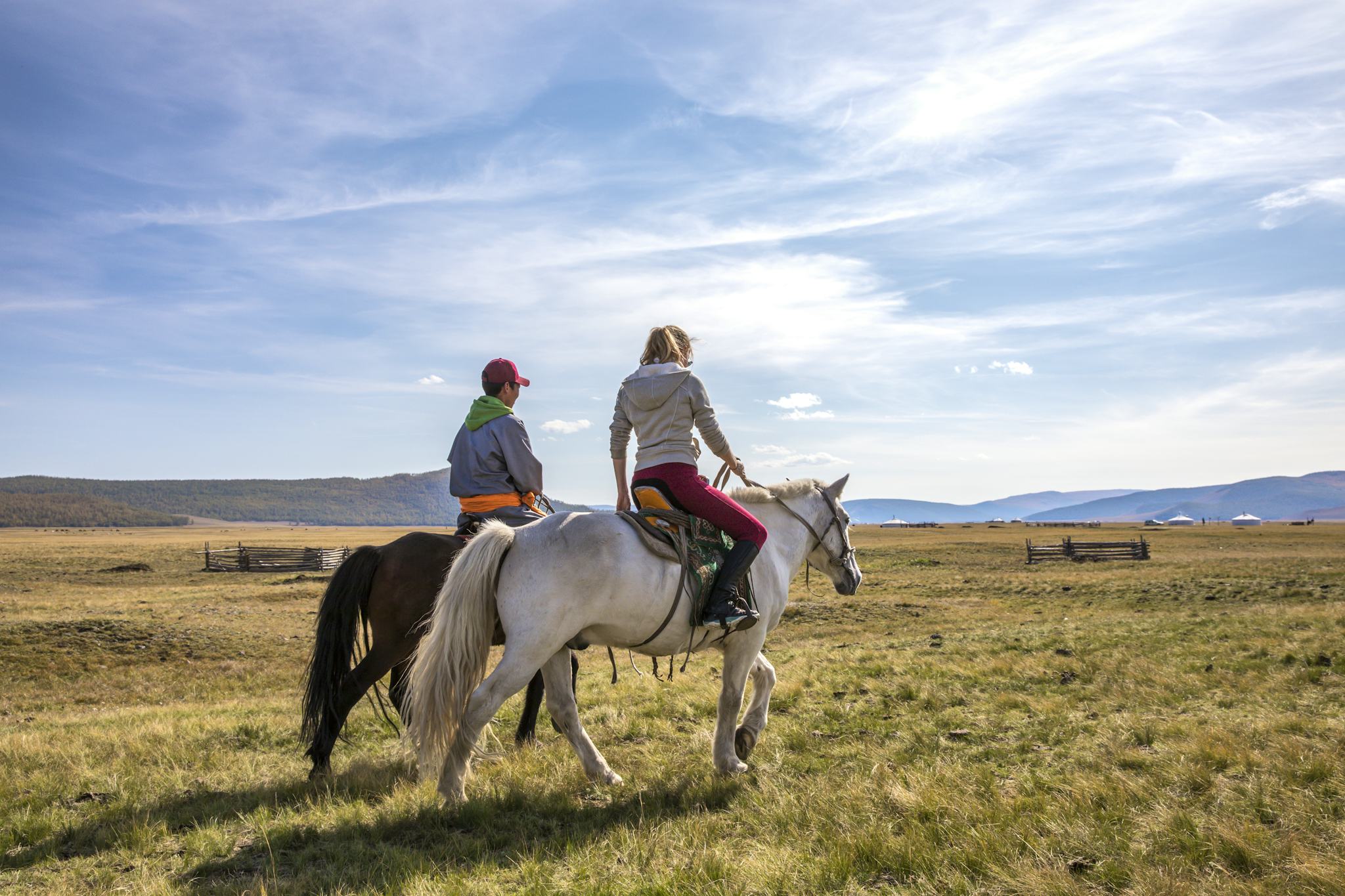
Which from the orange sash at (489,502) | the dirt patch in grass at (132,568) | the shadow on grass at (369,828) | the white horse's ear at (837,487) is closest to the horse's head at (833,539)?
the white horse's ear at (837,487)

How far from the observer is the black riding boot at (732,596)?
19.7 ft

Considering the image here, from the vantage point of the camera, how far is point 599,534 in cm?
565

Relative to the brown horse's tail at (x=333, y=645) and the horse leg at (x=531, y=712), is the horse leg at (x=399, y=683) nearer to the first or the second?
the brown horse's tail at (x=333, y=645)

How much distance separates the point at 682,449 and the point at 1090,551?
52.6 metres

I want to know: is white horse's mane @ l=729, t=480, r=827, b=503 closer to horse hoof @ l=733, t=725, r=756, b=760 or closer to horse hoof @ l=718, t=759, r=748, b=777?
horse hoof @ l=733, t=725, r=756, b=760

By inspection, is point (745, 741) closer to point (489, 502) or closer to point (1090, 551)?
point (489, 502)

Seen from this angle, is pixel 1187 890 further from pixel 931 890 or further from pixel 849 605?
pixel 849 605

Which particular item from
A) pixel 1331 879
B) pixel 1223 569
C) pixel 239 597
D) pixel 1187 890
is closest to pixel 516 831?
pixel 1187 890

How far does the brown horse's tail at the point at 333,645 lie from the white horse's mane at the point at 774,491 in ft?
10.4

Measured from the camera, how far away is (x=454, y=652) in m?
5.55

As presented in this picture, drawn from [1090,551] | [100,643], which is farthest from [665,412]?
[1090,551]

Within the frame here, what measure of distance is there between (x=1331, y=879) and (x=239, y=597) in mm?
34794

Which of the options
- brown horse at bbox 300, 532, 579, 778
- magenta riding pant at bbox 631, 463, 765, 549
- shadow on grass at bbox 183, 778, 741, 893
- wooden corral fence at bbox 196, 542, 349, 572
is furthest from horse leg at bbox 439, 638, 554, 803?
wooden corral fence at bbox 196, 542, 349, 572

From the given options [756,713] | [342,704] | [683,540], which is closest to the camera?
[683,540]
